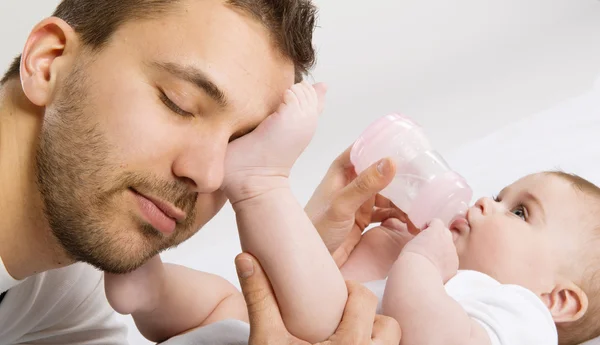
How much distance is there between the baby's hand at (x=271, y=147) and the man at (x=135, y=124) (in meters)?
Result: 0.03

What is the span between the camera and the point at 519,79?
2756mm

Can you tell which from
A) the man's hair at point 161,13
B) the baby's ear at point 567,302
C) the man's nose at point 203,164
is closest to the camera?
the man's nose at point 203,164

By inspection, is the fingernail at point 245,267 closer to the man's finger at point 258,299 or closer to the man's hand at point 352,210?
the man's finger at point 258,299

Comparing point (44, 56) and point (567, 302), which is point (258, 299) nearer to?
point (44, 56)

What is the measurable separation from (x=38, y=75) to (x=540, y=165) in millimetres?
1634

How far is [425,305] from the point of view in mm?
1348

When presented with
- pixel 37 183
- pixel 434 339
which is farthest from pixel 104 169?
pixel 434 339

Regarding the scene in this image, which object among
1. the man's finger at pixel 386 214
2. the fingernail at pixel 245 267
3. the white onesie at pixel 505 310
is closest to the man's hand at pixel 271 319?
the fingernail at pixel 245 267

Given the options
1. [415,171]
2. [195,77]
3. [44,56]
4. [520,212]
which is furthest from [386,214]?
[44,56]

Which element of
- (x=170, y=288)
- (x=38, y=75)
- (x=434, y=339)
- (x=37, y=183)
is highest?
(x=38, y=75)

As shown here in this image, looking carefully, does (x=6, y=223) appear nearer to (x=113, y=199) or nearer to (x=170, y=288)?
(x=113, y=199)

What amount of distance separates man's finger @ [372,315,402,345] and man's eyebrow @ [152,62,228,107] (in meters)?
0.51

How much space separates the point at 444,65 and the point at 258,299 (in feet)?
6.37

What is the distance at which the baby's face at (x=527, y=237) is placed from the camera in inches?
62.6
